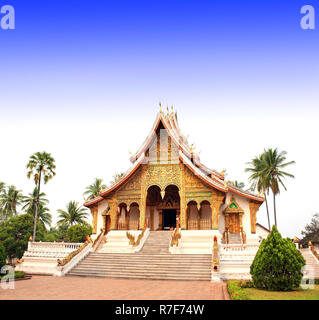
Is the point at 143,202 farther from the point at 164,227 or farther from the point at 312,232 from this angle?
the point at 312,232

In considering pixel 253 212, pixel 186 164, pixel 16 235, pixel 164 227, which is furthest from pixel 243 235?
pixel 16 235

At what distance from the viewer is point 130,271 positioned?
50.0 feet

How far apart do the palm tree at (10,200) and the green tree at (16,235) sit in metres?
8.47

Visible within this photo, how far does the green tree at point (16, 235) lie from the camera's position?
35531mm

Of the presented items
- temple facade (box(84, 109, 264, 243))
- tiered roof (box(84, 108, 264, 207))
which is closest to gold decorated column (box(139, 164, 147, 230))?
temple facade (box(84, 109, 264, 243))

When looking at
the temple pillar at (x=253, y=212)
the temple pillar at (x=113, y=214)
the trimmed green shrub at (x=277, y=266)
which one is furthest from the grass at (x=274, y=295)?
the temple pillar at (x=113, y=214)

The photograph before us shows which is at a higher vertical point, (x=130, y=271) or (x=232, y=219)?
(x=232, y=219)

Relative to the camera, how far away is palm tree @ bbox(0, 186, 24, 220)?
1786 inches

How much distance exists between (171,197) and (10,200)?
1225 inches

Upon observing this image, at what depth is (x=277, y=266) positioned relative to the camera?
9.96 meters
